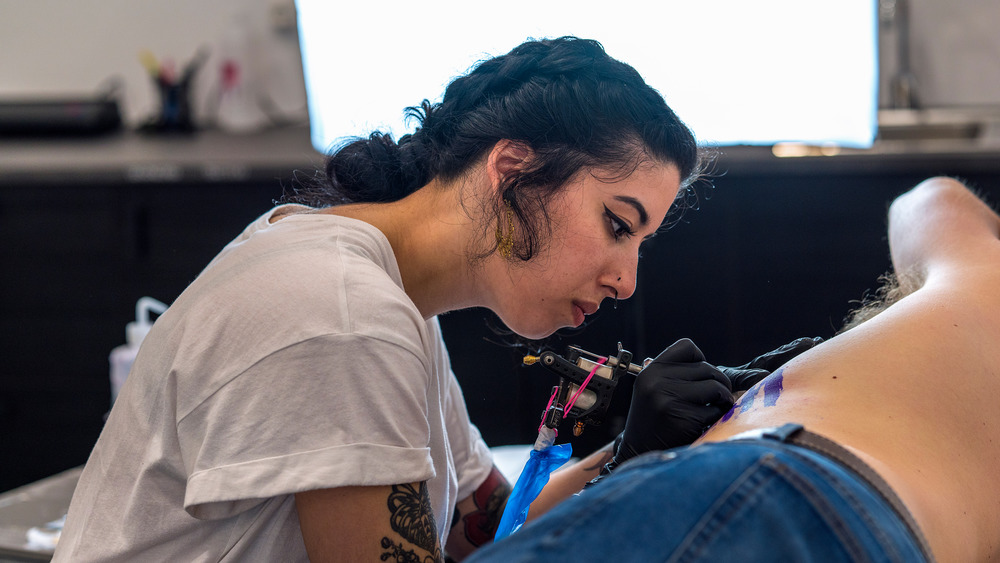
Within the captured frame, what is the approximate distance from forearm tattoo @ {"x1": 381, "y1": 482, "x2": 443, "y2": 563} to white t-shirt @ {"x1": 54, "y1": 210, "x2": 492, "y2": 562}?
17 mm

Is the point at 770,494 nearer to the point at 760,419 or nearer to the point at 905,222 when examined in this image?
the point at 760,419

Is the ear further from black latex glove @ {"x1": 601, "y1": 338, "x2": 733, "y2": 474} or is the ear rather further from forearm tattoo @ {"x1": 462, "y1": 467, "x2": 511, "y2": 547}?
forearm tattoo @ {"x1": 462, "y1": 467, "x2": 511, "y2": 547}

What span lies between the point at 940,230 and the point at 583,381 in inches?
20.9

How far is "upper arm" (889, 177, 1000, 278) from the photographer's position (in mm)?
1005

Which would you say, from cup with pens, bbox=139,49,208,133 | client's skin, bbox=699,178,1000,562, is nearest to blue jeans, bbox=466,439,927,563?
client's skin, bbox=699,178,1000,562

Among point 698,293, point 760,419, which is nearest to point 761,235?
point 698,293

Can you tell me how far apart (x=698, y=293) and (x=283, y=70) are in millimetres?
2073

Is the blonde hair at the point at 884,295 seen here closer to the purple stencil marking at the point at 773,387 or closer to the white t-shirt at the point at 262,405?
the purple stencil marking at the point at 773,387

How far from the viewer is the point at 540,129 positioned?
0.94m

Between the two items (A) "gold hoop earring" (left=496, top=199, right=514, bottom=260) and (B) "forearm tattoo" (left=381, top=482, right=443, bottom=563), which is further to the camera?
(A) "gold hoop earring" (left=496, top=199, right=514, bottom=260)

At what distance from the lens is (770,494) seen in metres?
0.47

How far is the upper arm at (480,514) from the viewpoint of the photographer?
123cm

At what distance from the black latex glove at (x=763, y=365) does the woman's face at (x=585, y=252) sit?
0.16 meters

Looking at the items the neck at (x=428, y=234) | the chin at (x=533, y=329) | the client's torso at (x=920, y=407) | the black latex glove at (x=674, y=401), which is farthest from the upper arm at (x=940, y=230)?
the neck at (x=428, y=234)
